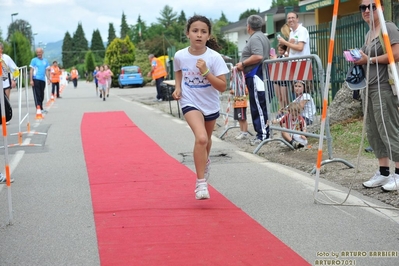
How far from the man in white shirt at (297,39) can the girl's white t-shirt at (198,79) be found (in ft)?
15.5

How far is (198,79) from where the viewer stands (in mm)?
6770

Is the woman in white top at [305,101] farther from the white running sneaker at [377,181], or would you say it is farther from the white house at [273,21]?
the white house at [273,21]

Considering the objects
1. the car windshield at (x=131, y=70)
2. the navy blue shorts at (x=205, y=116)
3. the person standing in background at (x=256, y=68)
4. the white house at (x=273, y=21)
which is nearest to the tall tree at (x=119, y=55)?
the white house at (x=273, y=21)

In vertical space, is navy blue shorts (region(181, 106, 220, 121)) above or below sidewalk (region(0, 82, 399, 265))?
above

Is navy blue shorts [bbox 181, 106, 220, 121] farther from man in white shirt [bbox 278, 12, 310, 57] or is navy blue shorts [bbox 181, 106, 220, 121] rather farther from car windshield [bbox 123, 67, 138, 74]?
car windshield [bbox 123, 67, 138, 74]

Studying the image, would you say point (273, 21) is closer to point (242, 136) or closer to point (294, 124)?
point (242, 136)

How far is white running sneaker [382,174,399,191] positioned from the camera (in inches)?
269

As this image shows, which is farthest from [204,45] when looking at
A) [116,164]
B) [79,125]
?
[79,125]

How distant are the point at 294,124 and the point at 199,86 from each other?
3506mm

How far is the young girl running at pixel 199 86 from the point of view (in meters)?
6.67

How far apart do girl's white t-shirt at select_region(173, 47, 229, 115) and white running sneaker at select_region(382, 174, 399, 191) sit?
193 centimetres

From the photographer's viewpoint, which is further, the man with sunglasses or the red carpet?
the man with sunglasses

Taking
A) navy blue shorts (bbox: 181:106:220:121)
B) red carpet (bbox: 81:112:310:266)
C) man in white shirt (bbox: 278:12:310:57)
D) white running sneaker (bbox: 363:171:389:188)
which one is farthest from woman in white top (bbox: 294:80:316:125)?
navy blue shorts (bbox: 181:106:220:121)

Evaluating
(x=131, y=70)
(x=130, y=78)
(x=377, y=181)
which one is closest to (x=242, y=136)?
(x=377, y=181)
